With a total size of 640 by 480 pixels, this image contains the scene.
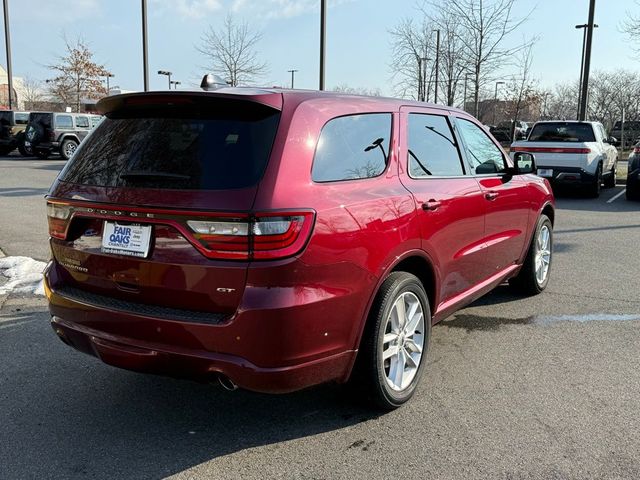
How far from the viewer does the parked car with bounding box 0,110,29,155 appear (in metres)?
25.9

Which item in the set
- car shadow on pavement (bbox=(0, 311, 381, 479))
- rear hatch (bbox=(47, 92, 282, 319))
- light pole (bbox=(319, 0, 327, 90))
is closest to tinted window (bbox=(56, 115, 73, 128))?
light pole (bbox=(319, 0, 327, 90))

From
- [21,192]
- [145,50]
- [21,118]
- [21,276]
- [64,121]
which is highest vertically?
[145,50]

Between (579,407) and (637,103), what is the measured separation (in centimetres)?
3110

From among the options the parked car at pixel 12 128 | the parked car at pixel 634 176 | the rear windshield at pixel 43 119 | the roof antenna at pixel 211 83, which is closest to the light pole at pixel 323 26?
the parked car at pixel 634 176

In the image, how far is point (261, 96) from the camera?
287cm

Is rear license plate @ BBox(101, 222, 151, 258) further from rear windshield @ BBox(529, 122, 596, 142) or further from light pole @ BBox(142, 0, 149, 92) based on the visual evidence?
light pole @ BBox(142, 0, 149, 92)

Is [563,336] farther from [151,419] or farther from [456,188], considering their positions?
[151,419]

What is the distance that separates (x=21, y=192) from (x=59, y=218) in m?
11.7

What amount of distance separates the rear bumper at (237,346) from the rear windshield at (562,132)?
40.3 ft

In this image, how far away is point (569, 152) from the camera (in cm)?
1328

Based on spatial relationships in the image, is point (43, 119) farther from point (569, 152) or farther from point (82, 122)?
point (569, 152)

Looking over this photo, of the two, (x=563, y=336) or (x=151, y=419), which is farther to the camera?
(x=563, y=336)

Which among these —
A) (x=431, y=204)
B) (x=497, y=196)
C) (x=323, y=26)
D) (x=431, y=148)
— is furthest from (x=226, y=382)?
(x=323, y=26)

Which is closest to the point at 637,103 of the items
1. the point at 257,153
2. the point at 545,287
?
the point at 545,287
